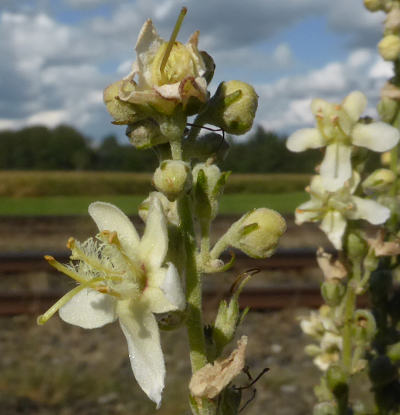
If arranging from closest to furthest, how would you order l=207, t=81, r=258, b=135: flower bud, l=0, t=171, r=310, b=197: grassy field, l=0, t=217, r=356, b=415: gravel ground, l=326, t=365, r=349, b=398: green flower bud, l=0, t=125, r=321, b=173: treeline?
1. l=207, t=81, r=258, b=135: flower bud
2. l=326, t=365, r=349, b=398: green flower bud
3. l=0, t=217, r=356, b=415: gravel ground
4. l=0, t=171, r=310, b=197: grassy field
5. l=0, t=125, r=321, b=173: treeline

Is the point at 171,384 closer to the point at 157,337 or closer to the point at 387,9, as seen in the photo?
the point at 387,9

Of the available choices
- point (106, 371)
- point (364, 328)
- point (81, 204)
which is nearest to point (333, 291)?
point (364, 328)

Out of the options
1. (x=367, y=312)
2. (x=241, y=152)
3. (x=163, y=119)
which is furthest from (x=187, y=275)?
(x=241, y=152)

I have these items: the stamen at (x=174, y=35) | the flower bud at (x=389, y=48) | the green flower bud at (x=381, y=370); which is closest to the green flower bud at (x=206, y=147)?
the stamen at (x=174, y=35)

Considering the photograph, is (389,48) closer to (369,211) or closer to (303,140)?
(303,140)

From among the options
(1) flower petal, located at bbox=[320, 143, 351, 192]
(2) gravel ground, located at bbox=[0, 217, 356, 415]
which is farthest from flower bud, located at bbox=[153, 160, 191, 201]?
(2) gravel ground, located at bbox=[0, 217, 356, 415]

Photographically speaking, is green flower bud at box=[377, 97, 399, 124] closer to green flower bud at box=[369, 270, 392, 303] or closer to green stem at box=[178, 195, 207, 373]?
green flower bud at box=[369, 270, 392, 303]
